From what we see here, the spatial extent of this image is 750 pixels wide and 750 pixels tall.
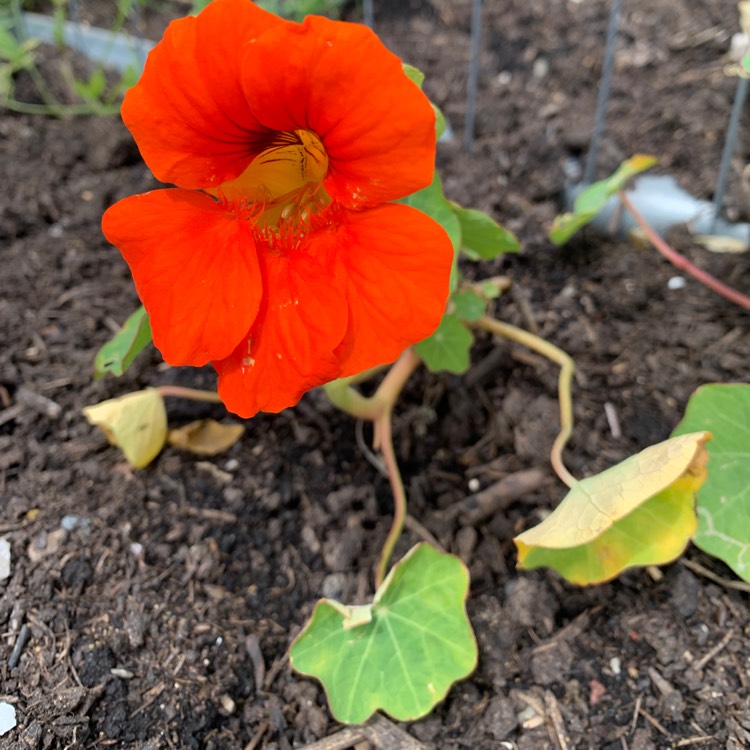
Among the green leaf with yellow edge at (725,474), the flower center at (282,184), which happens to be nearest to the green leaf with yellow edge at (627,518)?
the green leaf with yellow edge at (725,474)

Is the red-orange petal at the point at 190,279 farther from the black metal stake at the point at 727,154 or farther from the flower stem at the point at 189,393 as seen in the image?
the black metal stake at the point at 727,154

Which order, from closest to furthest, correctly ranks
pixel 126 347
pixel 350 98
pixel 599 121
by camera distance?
1. pixel 350 98
2. pixel 126 347
3. pixel 599 121

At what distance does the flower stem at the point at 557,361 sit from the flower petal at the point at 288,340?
469mm

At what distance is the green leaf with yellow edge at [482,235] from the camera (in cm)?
114

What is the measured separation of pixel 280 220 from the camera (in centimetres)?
97

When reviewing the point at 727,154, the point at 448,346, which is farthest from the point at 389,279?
the point at 727,154

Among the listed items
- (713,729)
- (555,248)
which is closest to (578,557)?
(713,729)

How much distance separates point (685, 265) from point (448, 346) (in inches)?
22.4

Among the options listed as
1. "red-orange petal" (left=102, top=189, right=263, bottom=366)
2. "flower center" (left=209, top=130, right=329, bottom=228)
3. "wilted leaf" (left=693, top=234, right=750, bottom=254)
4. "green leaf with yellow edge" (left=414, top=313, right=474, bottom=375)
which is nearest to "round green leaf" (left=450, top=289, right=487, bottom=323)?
"green leaf with yellow edge" (left=414, top=313, right=474, bottom=375)

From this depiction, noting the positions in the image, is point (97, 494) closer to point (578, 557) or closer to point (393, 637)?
point (393, 637)

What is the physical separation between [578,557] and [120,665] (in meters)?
0.63

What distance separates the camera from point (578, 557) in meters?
1.02

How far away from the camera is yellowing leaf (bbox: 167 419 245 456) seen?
130 centimetres

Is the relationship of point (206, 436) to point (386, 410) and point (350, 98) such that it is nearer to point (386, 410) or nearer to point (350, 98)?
point (386, 410)
